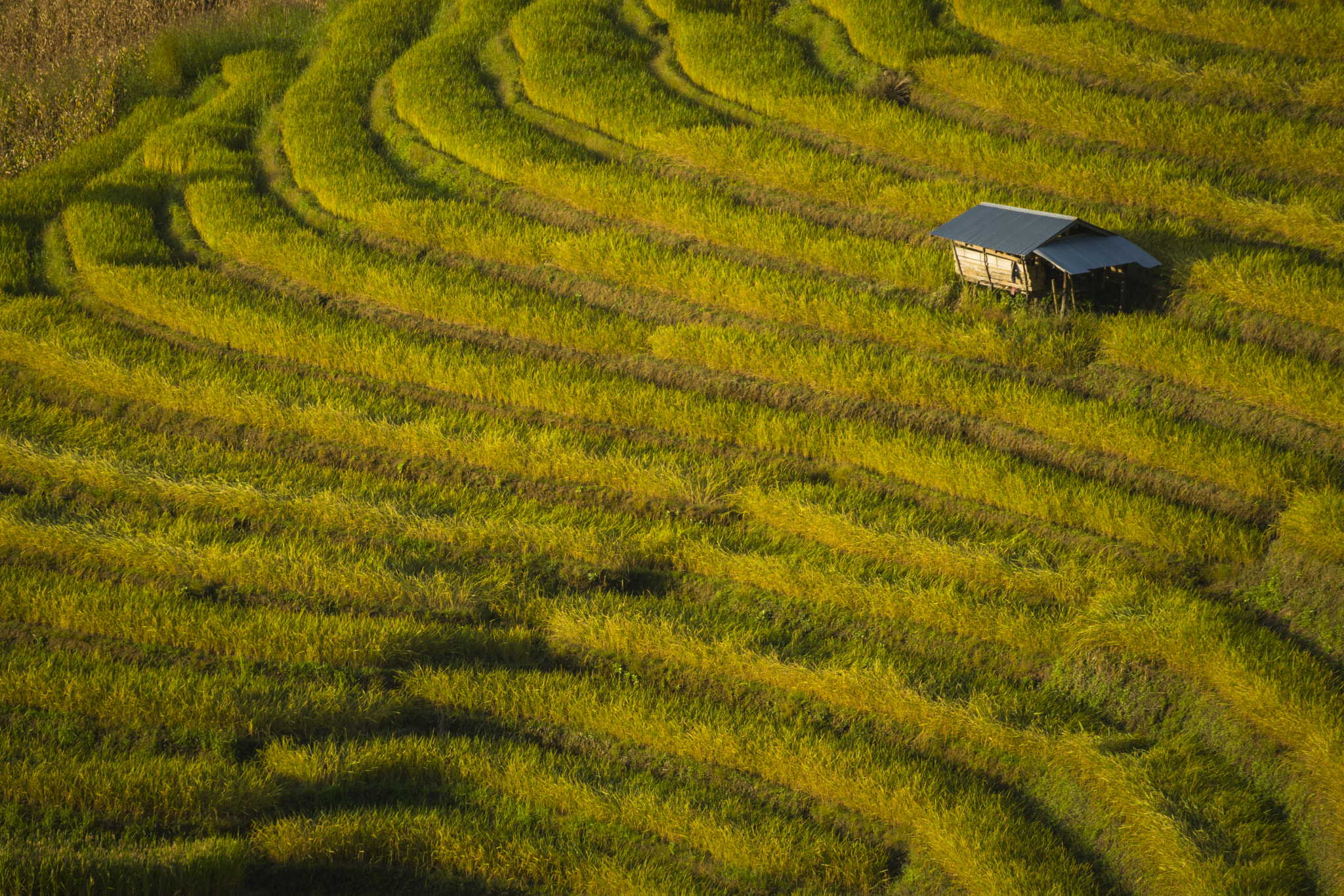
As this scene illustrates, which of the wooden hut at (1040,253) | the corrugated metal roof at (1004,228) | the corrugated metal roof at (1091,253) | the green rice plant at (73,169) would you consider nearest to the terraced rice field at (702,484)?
the green rice plant at (73,169)

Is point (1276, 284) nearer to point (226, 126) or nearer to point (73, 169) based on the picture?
point (226, 126)

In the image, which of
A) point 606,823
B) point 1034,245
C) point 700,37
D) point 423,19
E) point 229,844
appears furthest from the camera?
point 423,19

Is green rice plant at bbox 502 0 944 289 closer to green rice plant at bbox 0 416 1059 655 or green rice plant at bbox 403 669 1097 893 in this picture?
green rice plant at bbox 0 416 1059 655

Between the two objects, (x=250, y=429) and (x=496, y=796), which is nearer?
(x=496, y=796)

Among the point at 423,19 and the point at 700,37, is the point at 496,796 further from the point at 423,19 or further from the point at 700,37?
the point at 423,19

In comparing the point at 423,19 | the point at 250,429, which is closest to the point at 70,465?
A: the point at 250,429

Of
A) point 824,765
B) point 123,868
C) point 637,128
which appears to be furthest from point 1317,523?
point 637,128

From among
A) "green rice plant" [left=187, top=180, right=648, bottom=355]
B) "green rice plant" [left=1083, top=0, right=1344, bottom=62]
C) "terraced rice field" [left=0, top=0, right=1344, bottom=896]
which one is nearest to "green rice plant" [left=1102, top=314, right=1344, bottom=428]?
"terraced rice field" [left=0, top=0, right=1344, bottom=896]
